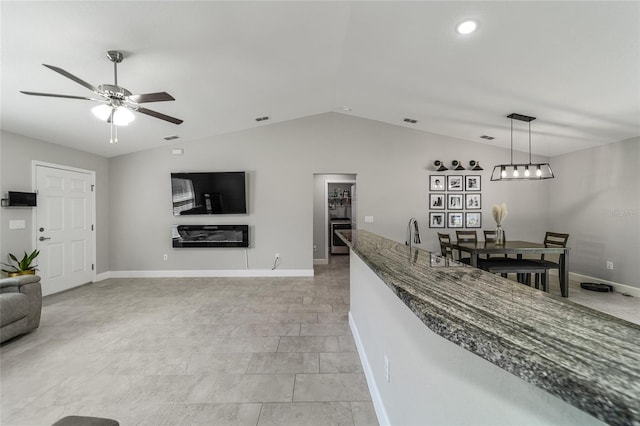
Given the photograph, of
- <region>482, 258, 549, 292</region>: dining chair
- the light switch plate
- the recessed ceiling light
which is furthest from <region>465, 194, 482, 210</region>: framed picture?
the light switch plate

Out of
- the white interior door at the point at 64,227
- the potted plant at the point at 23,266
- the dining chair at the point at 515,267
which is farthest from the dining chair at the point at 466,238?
the white interior door at the point at 64,227

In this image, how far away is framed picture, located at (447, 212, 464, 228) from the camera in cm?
541

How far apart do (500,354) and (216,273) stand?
5.51 meters

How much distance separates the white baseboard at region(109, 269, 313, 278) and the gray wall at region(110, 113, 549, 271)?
0.27 feet

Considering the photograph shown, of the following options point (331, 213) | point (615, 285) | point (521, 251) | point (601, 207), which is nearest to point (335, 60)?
point (521, 251)

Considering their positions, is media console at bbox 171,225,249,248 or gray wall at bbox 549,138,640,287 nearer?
gray wall at bbox 549,138,640,287

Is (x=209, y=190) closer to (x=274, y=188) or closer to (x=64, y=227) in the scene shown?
(x=274, y=188)

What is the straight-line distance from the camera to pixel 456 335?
1.88ft

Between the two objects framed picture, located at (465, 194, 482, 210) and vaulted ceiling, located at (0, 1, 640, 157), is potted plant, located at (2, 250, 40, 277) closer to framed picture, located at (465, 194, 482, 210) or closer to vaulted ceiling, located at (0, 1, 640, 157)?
vaulted ceiling, located at (0, 1, 640, 157)

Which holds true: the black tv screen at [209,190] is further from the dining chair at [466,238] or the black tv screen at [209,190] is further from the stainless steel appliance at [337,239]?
the dining chair at [466,238]

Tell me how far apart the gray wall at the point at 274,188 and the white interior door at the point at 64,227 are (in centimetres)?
51

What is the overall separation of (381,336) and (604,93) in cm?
370

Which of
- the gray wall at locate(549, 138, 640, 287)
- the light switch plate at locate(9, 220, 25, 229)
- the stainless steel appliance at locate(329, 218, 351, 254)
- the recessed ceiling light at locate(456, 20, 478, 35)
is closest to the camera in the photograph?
the recessed ceiling light at locate(456, 20, 478, 35)

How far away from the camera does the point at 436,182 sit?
5398mm
